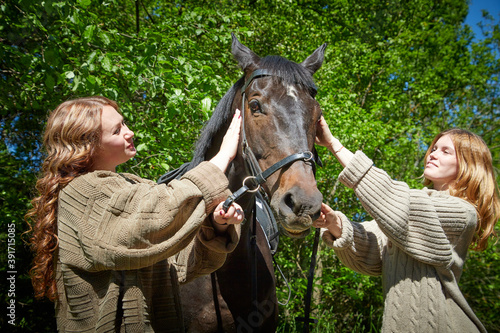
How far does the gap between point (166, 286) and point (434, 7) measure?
1458cm

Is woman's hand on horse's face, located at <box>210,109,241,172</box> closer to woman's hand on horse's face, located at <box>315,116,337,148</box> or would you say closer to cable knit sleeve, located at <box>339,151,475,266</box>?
woman's hand on horse's face, located at <box>315,116,337,148</box>

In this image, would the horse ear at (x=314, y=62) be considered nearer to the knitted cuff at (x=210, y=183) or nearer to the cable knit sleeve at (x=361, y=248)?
the cable knit sleeve at (x=361, y=248)

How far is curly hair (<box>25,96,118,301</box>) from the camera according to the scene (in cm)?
146

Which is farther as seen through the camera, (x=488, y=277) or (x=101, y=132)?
(x=488, y=277)

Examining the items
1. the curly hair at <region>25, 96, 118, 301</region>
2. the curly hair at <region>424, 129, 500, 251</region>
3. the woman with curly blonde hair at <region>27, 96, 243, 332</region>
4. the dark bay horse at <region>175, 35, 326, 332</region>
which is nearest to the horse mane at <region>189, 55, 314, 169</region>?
the dark bay horse at <region>175, 35, 326, 332</region>

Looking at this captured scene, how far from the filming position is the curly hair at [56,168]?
146cm

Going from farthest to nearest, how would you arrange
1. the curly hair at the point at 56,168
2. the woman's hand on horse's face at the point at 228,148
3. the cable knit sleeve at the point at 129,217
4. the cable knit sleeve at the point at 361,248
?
1. the cable knit sleeve at the point at 361,248
2. the woman's hand on horse's face at the point at 228,148
3. the curly hair at the point at 56,168
4. the cable knit sleeve at the point at 129,217

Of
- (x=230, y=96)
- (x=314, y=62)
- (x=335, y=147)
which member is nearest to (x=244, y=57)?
(x=230, y=96)

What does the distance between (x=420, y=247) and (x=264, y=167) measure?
3.12 ft

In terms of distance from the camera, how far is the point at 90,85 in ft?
10.2

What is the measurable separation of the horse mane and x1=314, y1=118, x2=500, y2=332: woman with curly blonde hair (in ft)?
1.14

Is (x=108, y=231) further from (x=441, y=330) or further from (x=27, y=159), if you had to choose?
(x=27, y=159)

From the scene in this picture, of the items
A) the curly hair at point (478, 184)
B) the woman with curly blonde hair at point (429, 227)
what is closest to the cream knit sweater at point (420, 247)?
the woman with curly blonde hair at point (429, 227)

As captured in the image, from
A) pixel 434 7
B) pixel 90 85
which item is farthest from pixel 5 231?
pixel 434 7
